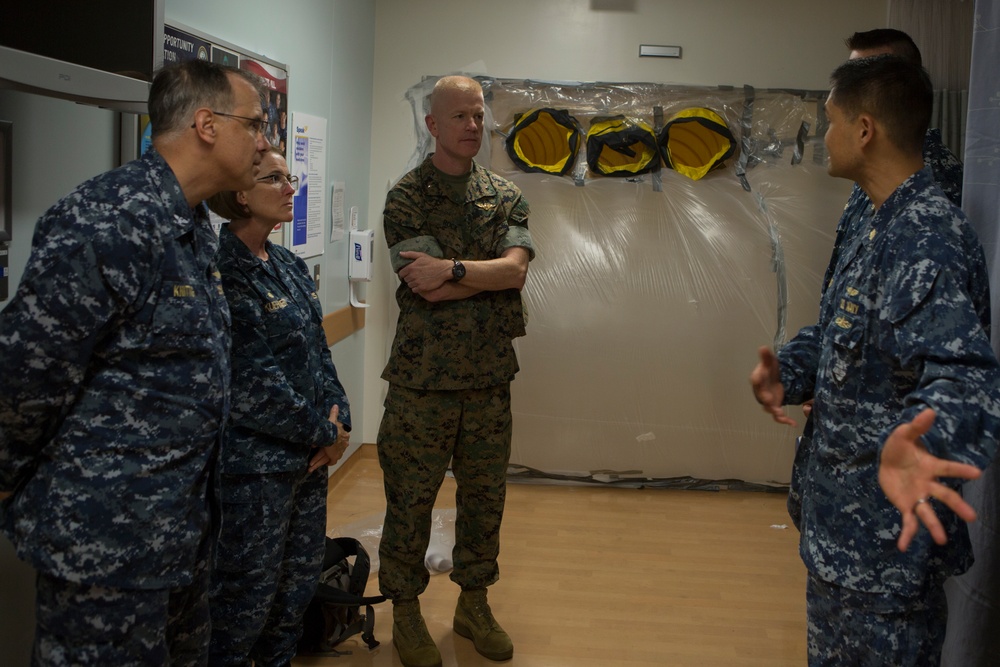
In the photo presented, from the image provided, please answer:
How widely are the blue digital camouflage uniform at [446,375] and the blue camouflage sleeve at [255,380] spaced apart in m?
0.65

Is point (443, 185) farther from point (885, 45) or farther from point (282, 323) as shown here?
point (885, 45)

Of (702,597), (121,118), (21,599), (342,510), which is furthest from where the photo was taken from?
(342,510)

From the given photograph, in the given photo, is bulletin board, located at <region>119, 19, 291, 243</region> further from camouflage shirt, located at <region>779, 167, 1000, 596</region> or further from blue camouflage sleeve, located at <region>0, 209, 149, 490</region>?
camouflage shirt, located at <region>779, 167, 1000, 596</region>

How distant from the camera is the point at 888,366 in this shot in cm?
163

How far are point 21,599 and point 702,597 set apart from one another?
224cm

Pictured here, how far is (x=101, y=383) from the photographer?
1487 millimetres

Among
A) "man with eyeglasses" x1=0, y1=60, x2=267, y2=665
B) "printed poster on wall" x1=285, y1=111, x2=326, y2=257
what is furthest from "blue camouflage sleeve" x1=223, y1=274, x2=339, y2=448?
"printed poster on wall" x1=285, y1=111, x2=326, y2=257

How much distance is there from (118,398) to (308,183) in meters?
2.21

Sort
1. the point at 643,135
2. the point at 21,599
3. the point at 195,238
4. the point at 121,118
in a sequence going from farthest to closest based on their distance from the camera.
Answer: the point at 643,135, the point at 121,118, the point at 21,599, the point at 195,238

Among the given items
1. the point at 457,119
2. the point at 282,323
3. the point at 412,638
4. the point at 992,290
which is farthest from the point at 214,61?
the point at 992,290

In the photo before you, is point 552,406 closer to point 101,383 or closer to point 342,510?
point 342,510

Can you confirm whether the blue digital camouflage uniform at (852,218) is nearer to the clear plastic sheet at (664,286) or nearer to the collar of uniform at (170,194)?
the collar of uniform at (170,194)

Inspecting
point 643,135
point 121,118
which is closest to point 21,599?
point 121,118

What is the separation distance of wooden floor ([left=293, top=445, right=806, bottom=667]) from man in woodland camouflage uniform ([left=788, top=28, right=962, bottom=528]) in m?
1.09
